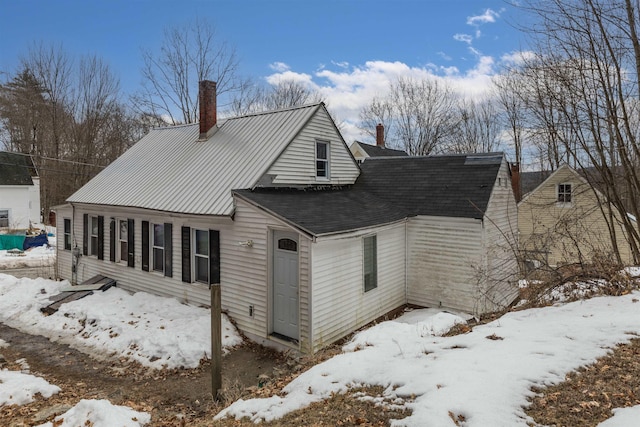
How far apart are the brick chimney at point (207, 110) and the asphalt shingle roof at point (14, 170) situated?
25.4 metres

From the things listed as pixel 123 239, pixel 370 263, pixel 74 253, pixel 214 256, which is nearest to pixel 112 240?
pixel 123 239

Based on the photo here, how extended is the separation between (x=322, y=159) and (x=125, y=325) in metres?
7.84

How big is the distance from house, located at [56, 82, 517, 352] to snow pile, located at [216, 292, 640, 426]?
2393mm

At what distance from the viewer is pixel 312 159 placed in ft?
43.0

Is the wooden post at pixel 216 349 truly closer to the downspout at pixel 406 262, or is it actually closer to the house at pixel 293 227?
the house at pixel 293 227

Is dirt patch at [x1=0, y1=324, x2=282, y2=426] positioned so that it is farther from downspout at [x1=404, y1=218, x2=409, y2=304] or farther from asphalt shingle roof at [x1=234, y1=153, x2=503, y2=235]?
Result: downspout at [x1=404, y1=218, x2=409, y2=304]

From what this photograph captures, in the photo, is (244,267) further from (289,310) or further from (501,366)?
(501,366)

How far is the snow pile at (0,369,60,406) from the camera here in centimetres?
686

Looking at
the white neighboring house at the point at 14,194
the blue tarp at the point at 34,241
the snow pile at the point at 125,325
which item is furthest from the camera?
the white neighboring house at the point at 14,194

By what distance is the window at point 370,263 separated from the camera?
1076 cm

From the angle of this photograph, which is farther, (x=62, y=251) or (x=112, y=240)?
(x=62, y=251)

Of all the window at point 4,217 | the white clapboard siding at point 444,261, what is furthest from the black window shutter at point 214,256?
the window at point 4,217

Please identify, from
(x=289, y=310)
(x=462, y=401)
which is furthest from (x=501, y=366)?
(x=289, y=310)

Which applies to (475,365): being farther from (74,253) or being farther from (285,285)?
(74,253)
